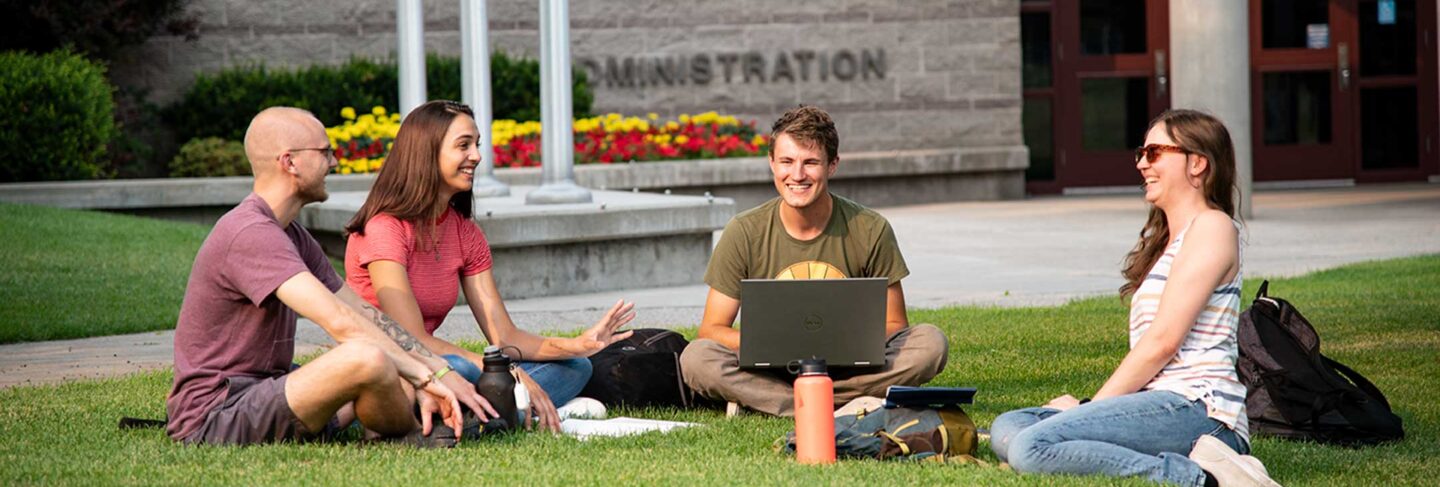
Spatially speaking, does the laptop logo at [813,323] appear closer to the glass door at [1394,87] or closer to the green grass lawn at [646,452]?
the green grass lawn at [646,452]

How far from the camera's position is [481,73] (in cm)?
1260

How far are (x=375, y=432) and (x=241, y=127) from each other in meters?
12.8

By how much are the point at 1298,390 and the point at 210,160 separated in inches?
494

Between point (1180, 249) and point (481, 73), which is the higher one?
point (481, 73)

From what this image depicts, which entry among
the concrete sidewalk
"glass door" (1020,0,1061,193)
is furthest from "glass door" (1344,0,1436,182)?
"glass door" (1020,0,1061,193)

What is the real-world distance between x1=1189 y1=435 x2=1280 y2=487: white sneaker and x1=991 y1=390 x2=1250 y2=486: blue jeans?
0.14ft

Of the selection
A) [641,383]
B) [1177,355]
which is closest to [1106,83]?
[641,383]

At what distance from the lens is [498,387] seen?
20.5 ft

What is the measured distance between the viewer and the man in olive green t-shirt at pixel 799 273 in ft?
22.5

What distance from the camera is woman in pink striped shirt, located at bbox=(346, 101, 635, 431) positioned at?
653 centimetres

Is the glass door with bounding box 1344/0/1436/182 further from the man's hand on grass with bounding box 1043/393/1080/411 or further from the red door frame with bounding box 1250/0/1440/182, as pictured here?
the man's hand on grass with bounding box 1043/393/1080/411

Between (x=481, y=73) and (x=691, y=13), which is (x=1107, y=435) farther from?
(x=691, y=13)

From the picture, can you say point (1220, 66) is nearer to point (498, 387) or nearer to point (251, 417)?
point (498, 387)

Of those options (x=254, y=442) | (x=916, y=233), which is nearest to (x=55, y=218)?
(x=916, y=233)
